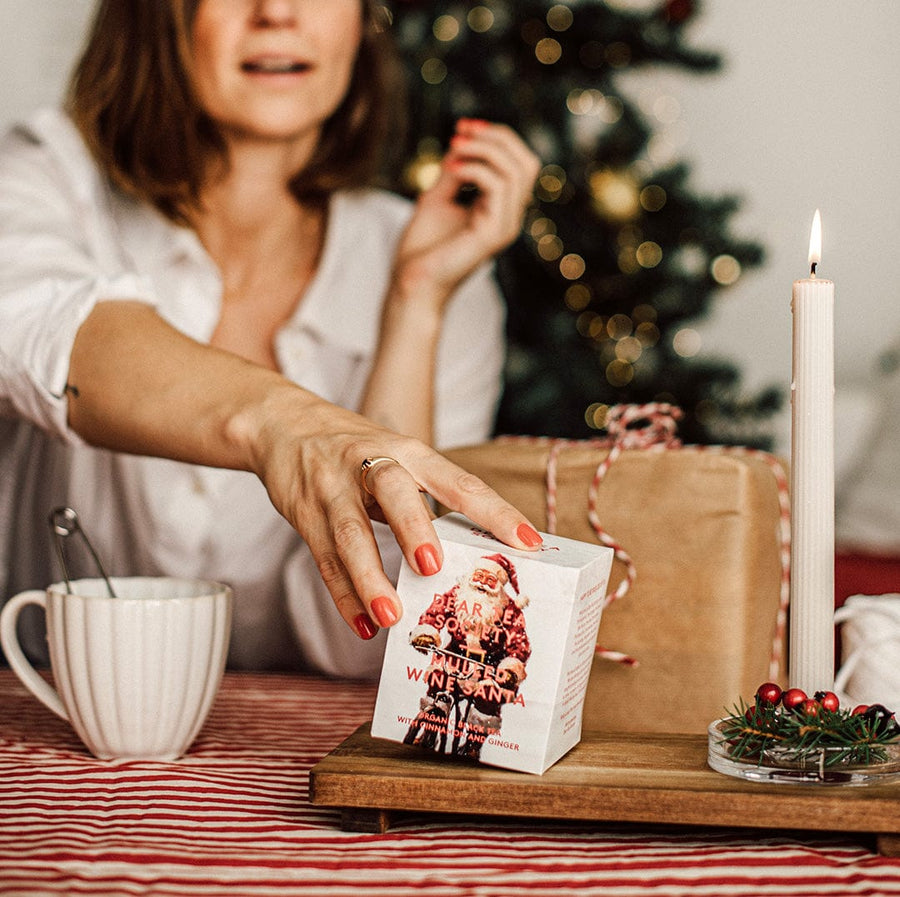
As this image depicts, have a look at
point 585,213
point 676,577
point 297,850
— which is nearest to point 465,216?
point 585,213

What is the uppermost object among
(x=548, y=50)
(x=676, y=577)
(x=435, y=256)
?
(x=548, y=50)

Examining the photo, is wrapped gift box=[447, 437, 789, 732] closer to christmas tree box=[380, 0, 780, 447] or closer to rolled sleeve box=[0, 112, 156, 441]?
rolled sleeve box=[0, 112, 156, 441]

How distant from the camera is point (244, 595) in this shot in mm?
1238

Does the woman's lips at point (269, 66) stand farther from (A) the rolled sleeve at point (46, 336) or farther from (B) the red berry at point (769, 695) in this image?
(B) the red berry at point (769, 695)

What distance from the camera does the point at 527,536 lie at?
58 centimetres

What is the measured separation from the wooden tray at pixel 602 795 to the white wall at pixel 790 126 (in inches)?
73.6

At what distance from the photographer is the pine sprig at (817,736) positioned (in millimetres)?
545

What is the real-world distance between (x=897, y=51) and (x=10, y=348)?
2102 mm

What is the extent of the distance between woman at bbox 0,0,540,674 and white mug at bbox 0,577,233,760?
305 millimetres

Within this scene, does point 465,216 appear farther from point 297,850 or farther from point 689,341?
point 689,341

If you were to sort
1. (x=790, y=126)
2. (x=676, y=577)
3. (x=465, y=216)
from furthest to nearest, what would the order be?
1. (x=790, y=126)
2. (x=465, y=216)
3. (x=676, y=577)

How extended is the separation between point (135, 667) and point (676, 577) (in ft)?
1.17

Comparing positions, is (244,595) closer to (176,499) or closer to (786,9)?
(176,499)

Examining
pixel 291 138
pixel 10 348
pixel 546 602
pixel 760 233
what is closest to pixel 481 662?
pixel 546 602
